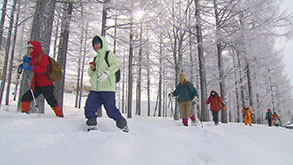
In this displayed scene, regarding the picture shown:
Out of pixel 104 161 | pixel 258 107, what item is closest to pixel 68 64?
pixel 104 161

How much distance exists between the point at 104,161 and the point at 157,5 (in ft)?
21.4

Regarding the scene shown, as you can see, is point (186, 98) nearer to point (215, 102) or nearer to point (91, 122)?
point (215, 102)

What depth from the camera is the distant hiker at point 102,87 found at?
2.57 metres

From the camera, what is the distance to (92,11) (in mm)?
7492

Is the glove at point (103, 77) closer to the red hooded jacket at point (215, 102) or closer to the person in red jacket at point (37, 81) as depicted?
the person in red jacket at point (37, 81)

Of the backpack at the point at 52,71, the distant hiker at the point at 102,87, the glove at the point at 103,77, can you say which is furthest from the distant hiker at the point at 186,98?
the backpack at the point at 52,71

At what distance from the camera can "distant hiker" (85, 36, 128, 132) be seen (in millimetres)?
2569

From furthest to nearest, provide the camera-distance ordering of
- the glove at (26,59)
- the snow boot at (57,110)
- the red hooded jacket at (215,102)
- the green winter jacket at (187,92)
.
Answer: the red hooded jacket at (215,102) → the green winter jacket at (187,92) → the snow boot at (57,110) → the glove at (26,59)

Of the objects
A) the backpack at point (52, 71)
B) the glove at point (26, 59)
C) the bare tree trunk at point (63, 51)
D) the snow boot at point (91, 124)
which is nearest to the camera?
the snow boot at point (91, 124)

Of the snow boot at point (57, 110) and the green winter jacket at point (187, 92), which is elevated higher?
the green winter jacket at point (187, 92)

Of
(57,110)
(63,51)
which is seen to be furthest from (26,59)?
(63,51)

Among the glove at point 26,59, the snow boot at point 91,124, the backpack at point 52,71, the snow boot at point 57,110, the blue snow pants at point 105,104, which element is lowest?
→ the snow boot at point 91,124

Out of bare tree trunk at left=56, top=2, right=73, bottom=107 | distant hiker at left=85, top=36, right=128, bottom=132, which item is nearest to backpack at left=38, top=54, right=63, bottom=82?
distant hiker at left=85, top=36, right=128, bottom=132

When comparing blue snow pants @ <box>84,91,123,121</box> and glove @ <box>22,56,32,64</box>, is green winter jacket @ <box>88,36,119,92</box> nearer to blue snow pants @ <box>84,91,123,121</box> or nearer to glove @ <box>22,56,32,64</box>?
blue snow pants @ <box>84,91,123,121</box>
